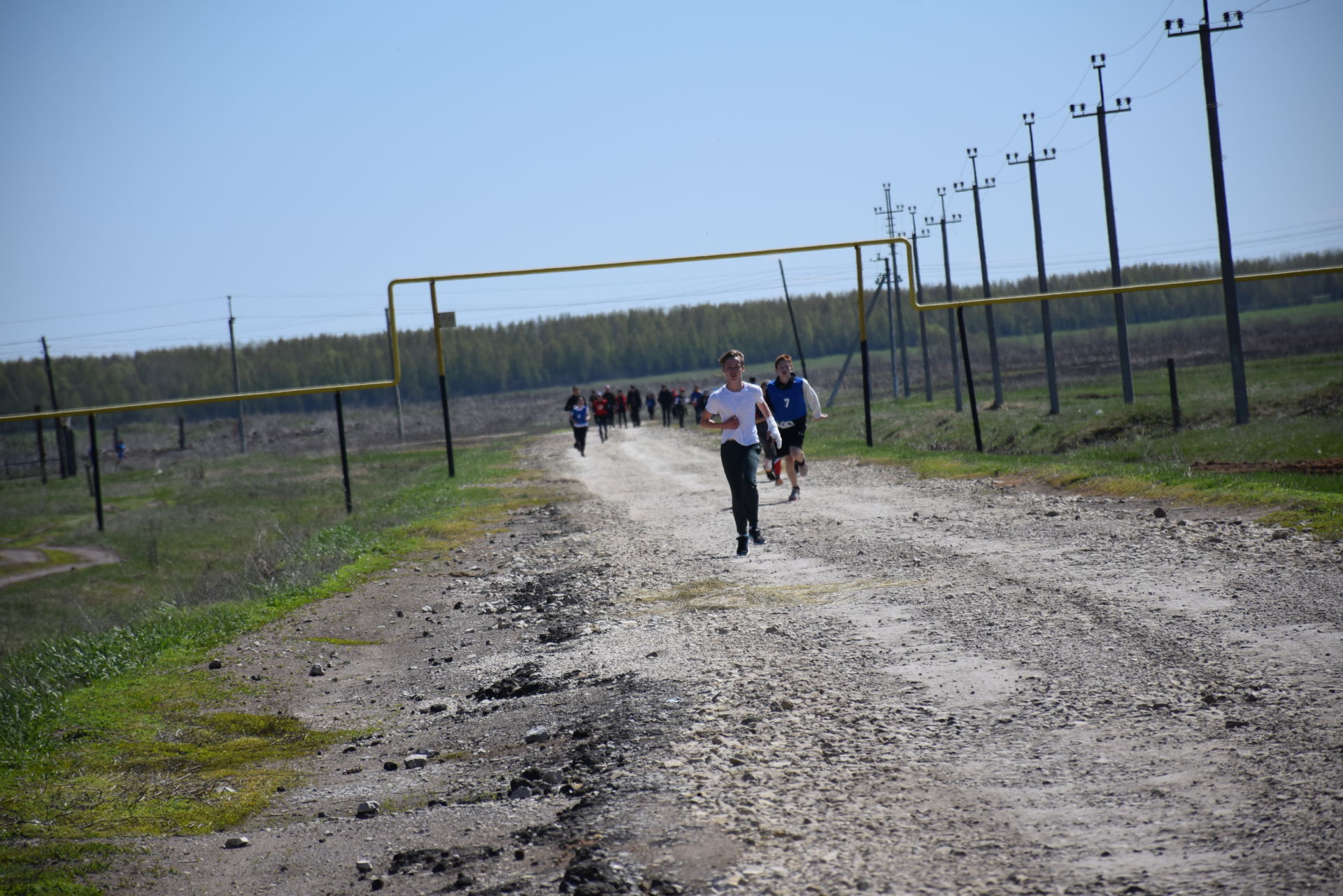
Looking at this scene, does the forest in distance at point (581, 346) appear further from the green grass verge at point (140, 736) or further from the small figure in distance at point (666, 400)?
the green grass verge at point (140, 736)

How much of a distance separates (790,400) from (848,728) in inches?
377

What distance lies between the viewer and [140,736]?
644cm

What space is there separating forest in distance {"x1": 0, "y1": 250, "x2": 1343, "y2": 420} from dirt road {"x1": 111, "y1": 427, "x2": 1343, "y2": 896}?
1850 cm

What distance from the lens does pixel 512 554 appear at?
480 inches

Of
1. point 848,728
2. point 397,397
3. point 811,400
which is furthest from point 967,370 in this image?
point 397,397

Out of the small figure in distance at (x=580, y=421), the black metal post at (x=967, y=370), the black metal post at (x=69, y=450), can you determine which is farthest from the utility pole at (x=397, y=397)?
the black metal post at (x=69, y=450)

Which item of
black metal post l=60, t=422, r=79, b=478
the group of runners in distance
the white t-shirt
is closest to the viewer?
the group of runners in distance

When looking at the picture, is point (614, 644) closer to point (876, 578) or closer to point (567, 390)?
point (876, 578)

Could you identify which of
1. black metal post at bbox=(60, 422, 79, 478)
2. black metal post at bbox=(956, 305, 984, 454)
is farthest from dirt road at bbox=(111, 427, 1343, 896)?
black metal post at bbox=(60, 422, 79, 478)

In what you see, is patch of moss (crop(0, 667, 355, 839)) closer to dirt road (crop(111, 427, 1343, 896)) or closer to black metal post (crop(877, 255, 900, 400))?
dirt road (crop(111, 427, 1343, 896))

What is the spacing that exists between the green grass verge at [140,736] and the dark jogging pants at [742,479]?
12.4 feet

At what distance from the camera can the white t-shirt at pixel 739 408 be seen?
34.5ft

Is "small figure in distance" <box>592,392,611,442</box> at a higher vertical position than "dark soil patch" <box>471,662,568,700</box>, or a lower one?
higher

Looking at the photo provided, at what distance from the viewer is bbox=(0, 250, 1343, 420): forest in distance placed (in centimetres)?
3541
